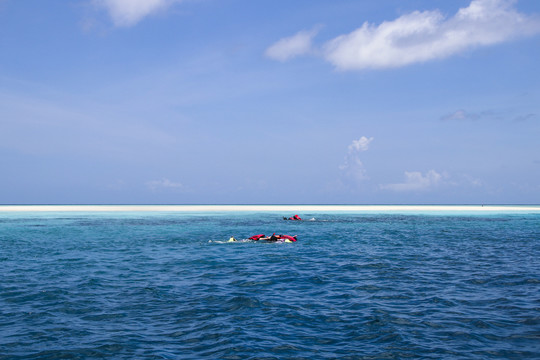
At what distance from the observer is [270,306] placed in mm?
14352

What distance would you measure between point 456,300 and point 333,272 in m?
6.92

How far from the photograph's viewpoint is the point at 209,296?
15.7 metres

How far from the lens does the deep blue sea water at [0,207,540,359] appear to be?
10375 millimetres

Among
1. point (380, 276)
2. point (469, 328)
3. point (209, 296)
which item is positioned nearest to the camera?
point (469, 328)

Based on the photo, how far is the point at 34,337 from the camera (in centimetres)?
1104

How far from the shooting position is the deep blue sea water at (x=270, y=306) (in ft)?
34.0

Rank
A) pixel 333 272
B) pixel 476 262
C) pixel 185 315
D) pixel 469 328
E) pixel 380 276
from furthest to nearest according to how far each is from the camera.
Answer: pixel 476 262 < pixel 333 272 < pixel 380 276 < pixel 185 315 < pixel 469 328

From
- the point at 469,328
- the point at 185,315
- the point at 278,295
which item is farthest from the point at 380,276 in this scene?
the point at 185,315

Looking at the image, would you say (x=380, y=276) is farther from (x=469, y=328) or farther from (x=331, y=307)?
(x=469, y=328)

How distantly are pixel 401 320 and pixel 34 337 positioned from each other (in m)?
11.1

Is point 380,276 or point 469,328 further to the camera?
point 380,276

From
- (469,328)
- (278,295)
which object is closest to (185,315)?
(278,295)

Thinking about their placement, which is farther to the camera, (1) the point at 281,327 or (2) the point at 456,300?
(2) the point at 456,300

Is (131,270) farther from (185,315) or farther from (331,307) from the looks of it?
(331,307)
